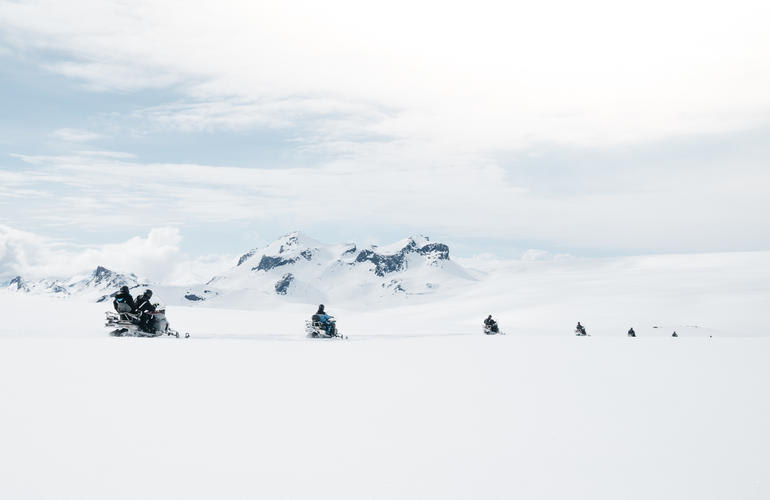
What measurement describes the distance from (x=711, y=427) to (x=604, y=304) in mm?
124381

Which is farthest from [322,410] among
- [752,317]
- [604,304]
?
[604,304]

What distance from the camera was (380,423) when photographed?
939cm

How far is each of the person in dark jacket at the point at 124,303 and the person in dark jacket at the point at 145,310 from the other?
27 cm

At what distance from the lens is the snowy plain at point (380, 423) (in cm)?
714

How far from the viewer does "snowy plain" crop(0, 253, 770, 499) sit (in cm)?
714

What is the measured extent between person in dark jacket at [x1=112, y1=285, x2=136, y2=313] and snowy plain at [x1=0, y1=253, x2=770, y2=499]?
24.6 feet

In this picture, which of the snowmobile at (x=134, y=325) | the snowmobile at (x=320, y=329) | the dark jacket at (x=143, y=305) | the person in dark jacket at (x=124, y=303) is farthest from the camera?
the snowmobile at (x=320, y=329)

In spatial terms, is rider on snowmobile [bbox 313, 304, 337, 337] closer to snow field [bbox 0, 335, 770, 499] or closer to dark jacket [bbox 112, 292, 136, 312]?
dark jacket [bbox 112, 292, 136, 312]

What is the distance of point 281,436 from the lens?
28.1 ft

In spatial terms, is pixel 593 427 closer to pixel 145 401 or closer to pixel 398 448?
pixel 398 448

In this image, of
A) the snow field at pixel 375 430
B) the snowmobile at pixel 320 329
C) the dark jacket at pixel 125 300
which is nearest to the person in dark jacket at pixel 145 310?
the dark jacket at pixel 125 300

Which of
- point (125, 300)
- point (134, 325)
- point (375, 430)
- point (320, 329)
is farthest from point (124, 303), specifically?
point (375, 430)

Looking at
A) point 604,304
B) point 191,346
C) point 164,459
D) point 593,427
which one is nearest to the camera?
point 164,459

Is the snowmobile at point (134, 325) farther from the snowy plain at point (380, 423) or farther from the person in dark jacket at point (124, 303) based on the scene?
the snowy plain at point (380, 423)
